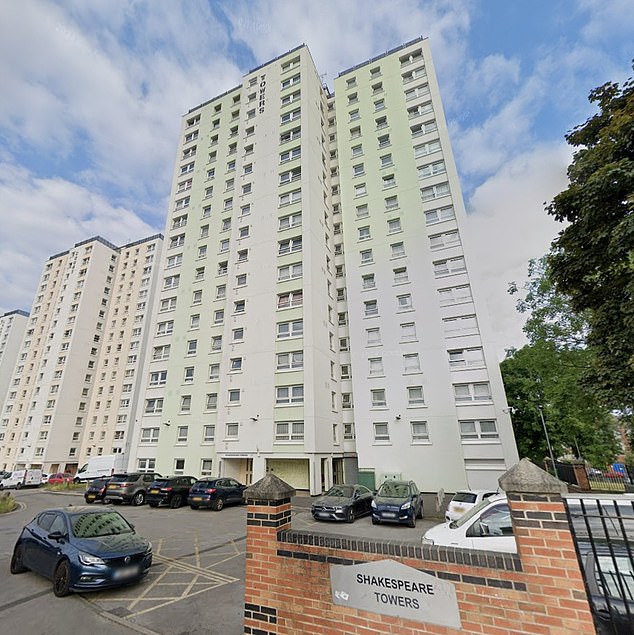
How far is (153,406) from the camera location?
1097 inches

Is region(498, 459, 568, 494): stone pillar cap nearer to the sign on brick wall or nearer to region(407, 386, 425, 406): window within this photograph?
the sign on brick wall

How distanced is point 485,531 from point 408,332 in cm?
1888

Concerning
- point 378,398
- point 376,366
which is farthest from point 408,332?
point 378,398

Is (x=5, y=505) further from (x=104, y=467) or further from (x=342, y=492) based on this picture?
(x=104, y=467)

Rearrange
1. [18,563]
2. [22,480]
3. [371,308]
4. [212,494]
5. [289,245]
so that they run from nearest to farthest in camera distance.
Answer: [18,563] < [212,494] < [371,308] < [289,245] < [22,480]

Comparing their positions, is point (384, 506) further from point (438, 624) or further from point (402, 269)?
point (402, 269)

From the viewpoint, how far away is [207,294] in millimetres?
28703

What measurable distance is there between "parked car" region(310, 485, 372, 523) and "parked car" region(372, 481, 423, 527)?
3.21 feet

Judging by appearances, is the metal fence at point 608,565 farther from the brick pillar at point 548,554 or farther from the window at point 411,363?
the window at point 411,363

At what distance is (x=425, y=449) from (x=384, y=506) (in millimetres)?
9769

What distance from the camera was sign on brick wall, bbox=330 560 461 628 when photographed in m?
3.27

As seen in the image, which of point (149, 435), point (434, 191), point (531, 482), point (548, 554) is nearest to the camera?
point (548, 554)

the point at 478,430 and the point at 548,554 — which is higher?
the point at 478,430

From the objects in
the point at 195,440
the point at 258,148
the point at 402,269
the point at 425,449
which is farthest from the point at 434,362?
the point at 258,148
